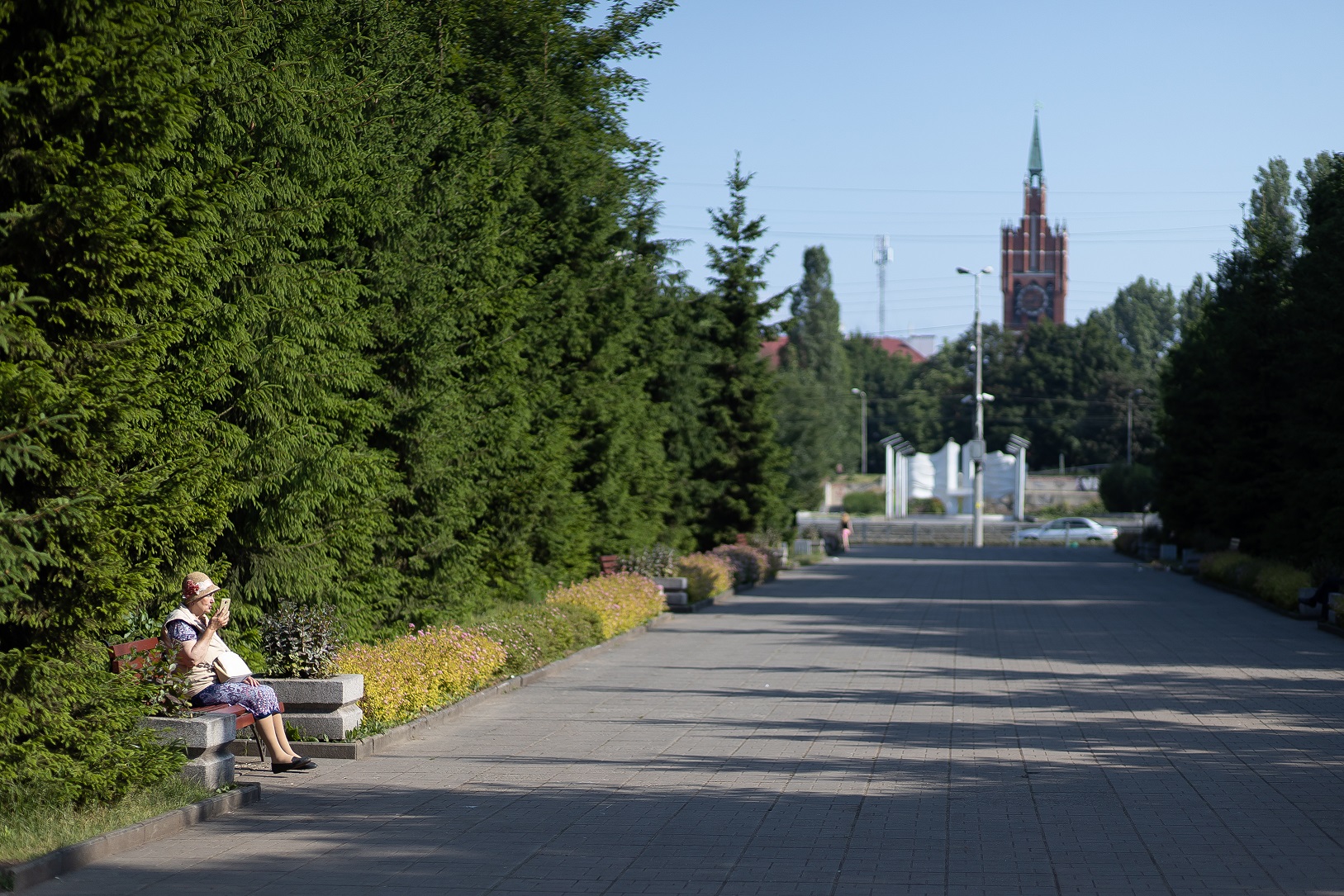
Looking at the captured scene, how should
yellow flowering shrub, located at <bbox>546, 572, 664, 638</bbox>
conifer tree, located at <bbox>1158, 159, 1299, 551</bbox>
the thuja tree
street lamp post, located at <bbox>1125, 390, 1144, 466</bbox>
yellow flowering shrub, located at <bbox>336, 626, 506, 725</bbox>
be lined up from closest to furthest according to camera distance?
the thuja tree
yellow flowering shrub, located at <bbox>336, 626, 506, 725</bbox>
yellow flowering shrub, located at <bbox>546, 572, 664, 638</bbox>
conifer tree, located at <bbox>1158, 159, 1299, 551</bbox>
street lamp post, located at <bbox>1125, 390, 1144, 466</bbox>

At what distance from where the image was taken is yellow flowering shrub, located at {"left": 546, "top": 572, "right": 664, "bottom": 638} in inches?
755

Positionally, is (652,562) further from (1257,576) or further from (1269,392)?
(1269,392)

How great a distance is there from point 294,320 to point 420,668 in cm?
332

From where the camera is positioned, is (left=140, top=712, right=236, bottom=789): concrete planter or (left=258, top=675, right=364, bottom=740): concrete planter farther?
(left=258, top=675, right=364, bottom=740): concrete planter

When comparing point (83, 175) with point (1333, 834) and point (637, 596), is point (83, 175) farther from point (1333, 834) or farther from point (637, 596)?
point (637, 596)

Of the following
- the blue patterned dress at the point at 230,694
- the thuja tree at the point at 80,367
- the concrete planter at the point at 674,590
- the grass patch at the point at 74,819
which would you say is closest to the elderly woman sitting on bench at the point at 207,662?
the blue patterned dress at the point at 230,694

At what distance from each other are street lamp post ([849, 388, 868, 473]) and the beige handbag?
102 m

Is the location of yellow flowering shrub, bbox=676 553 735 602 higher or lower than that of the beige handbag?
lower

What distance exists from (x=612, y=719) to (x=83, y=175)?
274 inches

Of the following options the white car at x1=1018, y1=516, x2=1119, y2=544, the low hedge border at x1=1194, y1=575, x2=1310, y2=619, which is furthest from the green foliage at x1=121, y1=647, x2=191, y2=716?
the white car at x1=1018, y1=516, x2=1119, y2=544

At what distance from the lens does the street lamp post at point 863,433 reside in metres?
112

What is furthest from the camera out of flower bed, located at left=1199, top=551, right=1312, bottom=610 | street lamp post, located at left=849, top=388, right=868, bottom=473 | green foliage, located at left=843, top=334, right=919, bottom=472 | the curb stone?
green foliage, located at left=843, top=334, right=919, bottom=472

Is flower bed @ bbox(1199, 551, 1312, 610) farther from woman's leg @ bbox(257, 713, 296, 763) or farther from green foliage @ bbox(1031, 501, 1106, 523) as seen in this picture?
green foliage @ bbox(1031, 501, 1106, 523)

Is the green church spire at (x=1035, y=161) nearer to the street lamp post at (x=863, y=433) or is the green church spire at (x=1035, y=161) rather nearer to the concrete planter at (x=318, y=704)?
the street lamp post at (x=863, y=433)
